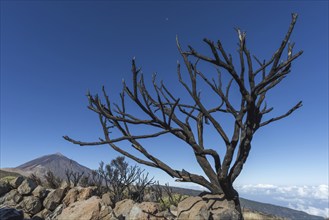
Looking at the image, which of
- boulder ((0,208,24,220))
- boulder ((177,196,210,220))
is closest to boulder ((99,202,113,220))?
boulder ((0,208,24,220))

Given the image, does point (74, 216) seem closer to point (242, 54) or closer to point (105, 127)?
point (105, 127)

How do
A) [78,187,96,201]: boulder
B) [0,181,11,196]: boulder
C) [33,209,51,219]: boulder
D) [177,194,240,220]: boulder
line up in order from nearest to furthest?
[177,194,240,220]: boulder, [78,187,96,201]: boulder, [33,209,51,219]: boulder, [0,181,11,196]: boulder

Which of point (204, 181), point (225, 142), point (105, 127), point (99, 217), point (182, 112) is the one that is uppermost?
point (182, 112)

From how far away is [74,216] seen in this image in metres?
6.95

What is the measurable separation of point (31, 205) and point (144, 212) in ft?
30.4

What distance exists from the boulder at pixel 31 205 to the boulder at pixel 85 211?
22.5 feet

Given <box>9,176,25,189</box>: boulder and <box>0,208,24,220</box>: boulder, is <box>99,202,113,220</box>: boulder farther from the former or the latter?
<box>9,176,25,189</box>: boulder

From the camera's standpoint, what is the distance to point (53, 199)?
13.0m

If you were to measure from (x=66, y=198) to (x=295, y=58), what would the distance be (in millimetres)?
11548

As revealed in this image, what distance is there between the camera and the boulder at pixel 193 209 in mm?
4748

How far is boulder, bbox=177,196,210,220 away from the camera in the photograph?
15.6ft

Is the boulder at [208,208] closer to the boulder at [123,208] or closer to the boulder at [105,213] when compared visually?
the boulder at [123,208]

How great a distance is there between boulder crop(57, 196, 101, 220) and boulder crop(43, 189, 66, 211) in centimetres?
624

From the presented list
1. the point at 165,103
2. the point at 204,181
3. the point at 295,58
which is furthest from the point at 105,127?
the point at 295,58
